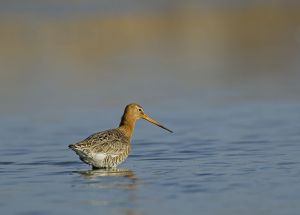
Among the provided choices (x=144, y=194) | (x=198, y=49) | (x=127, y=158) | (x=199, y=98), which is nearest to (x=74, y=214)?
(x=144, y=194)

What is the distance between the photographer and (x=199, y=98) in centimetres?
1587

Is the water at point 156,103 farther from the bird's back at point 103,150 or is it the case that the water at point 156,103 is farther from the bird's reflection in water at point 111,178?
the bird's back at point 103,150

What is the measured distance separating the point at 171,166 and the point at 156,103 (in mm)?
4955

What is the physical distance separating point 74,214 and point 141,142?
438 cm

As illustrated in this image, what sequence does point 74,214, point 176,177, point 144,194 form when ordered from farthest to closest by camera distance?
point 176,177
point 144,194
point 74,214

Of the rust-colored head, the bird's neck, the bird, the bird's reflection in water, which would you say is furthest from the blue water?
Result: the rust-colored head

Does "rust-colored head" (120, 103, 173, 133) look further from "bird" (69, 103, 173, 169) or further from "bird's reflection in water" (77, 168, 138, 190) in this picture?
"bird's reflection in water" (77, 168, 138, 190)

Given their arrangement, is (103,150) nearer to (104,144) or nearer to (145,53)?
(104,144)

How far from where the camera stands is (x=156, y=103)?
15.6 meters

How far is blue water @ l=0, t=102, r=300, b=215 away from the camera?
8.71 meters

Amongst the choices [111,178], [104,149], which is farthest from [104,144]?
[111,178]

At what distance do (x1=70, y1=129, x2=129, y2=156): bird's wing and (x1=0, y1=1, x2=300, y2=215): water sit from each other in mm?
227

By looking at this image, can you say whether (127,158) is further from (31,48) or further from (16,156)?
(31,48)

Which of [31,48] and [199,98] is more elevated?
[31,48]
